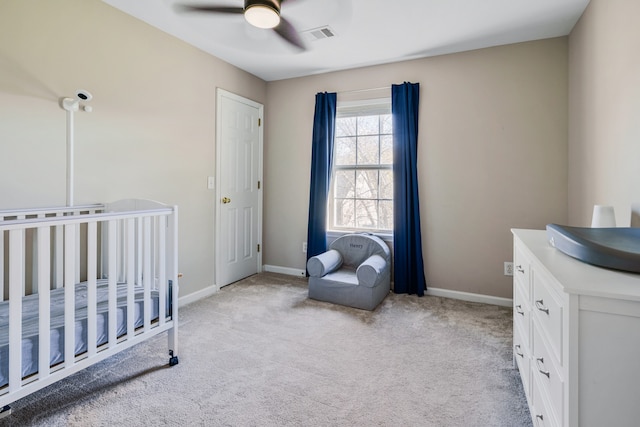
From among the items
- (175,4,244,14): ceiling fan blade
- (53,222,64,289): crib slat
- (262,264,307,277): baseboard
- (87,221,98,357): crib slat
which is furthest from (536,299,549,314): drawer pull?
(262,264,307,277): baseboard

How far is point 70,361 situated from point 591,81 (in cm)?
335

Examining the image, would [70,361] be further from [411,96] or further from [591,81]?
[591,81]

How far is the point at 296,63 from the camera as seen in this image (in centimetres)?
333

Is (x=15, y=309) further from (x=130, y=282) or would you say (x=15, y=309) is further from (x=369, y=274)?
(x=369, y=274)

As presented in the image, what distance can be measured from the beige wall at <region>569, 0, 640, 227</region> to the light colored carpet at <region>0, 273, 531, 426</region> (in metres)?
1.12

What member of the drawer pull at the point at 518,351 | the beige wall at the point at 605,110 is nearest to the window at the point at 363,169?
the beige wall at the point at 605,110

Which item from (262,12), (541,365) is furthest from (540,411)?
(262,12)

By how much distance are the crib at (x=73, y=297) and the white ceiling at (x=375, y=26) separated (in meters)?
1.19

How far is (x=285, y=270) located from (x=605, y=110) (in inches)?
124

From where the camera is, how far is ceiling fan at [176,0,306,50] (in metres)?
1.60

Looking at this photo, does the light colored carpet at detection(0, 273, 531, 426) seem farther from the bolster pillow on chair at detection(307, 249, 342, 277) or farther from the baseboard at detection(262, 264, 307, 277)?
the baseboard at detection(262, 264, 307, 277)

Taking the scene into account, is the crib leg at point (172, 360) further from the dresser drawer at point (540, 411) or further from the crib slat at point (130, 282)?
the dresser drawer at point (540, 411)

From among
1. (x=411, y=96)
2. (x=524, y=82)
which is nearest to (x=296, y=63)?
(x=411, y=96)

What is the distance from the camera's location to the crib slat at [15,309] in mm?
1235
